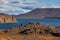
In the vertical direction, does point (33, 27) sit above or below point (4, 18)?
A: above

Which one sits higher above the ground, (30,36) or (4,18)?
(30,36)

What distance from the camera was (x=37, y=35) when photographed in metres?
21.4

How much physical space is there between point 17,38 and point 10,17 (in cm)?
13517

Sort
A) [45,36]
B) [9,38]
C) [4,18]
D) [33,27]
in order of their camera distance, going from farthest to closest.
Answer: [4,18] → [33,27] → [45,36] → [9,38]

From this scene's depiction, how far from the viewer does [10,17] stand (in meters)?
155

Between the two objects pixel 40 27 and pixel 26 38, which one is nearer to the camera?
pixel 26 38

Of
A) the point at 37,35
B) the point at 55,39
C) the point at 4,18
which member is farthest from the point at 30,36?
the point at 4,18

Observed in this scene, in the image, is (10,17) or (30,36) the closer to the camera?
(30,36)

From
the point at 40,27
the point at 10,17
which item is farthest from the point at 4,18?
the point at 40,27

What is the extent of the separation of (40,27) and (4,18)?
413ft

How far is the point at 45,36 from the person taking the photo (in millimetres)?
21266

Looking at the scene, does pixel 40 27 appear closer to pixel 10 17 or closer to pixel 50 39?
pixel 50 39

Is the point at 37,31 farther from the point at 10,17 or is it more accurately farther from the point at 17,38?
the point at 10,17

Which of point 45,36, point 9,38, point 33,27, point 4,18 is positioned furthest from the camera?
point 4,18
